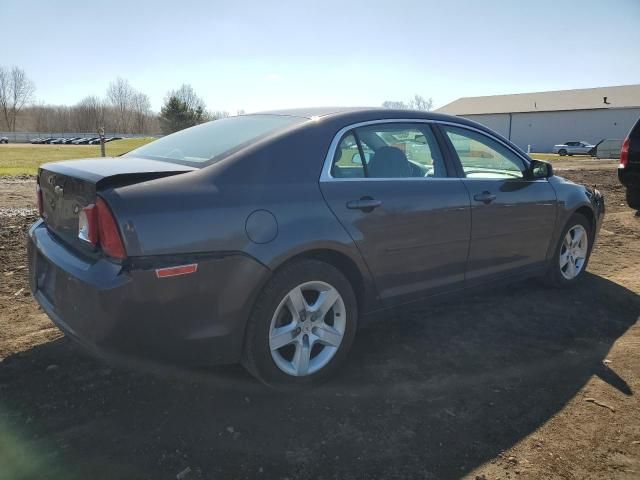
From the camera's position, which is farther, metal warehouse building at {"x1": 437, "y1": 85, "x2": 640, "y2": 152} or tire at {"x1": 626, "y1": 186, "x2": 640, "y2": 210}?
metal warehouse building at {"x1": 437, "y1": 85, "x2": 640, "y2": 152}

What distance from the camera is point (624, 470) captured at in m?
2.38

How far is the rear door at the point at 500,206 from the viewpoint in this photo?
3781 mm

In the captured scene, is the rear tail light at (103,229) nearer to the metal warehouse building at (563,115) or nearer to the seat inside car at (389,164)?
the seat inside car at (389,164)

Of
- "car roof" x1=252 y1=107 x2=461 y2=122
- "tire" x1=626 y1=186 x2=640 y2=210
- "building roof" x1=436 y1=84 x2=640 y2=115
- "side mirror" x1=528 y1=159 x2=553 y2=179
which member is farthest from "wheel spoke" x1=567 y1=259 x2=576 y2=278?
"building roof" x1=436 y1=84 x2=640 y2=115

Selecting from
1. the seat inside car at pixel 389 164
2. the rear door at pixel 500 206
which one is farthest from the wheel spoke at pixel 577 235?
the seat inside car at pixel 389 164

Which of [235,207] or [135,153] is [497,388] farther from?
[135,153]

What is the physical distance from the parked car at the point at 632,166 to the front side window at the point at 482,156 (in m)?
3.59

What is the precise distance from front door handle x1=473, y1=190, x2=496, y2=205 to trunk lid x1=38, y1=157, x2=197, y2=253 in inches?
83.7

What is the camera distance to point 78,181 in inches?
102

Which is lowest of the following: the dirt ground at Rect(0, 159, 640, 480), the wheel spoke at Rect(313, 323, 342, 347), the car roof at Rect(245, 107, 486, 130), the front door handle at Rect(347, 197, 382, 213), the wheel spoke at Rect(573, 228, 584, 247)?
the dirt ground at Rect(0, 159, 640, 480)

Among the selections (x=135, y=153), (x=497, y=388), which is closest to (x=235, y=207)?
(x=135, y=153)

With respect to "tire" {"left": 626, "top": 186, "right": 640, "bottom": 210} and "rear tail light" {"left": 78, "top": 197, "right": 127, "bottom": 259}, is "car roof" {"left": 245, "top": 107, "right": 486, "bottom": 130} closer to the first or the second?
"rear tail light" {"left": 78, "top": 197, "right": 127, "bottom": 259}

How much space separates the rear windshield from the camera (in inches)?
116

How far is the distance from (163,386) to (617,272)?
4896mm
